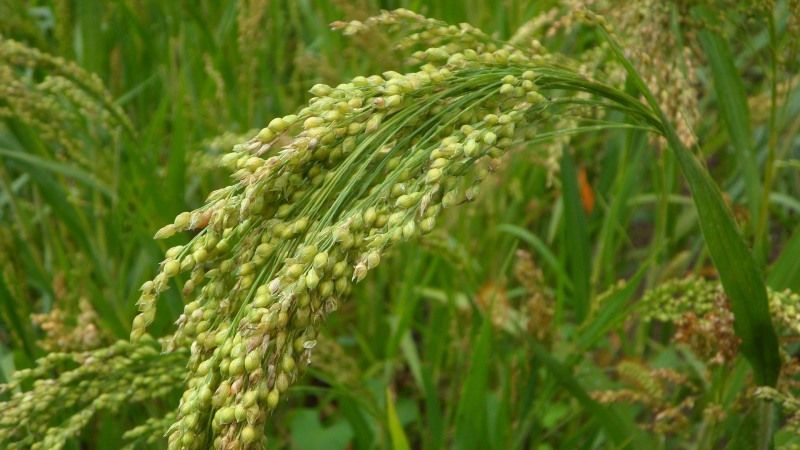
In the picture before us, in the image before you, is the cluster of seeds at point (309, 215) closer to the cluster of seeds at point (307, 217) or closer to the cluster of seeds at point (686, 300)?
the cluster of seeds at point (307, 217)

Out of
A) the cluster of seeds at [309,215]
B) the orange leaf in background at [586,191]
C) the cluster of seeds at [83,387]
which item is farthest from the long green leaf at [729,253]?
the orange leaf in background at [586,191]

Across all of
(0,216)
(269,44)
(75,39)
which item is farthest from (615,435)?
(75,39)

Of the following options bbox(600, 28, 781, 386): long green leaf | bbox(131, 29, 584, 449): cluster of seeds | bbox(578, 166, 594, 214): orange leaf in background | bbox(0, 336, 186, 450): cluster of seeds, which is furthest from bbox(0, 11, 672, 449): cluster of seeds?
bbox(578, 166, 594, 214): orange leaf in background

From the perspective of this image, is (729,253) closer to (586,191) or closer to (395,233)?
(395,233)

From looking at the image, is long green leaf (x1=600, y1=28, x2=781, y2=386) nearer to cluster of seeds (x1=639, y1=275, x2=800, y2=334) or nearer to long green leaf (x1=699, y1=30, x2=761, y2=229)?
Result: cluster of seeds (x1=639, y1=275, x2=800, y2=334)

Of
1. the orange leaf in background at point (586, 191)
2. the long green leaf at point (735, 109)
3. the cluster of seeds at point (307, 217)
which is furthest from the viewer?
the orange leaf in background at point (586, 191)

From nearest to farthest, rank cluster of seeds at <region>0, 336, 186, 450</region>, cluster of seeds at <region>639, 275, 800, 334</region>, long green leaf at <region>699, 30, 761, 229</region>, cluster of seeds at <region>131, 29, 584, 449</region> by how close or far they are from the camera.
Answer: cluster of seeds at <region>131, 29, 584, 449</region> < cluster of seeds at <region>0, 336, 186, 450</region> < cluster of seeds at <region>639, 275, 800, 334</region> < long green leaf at <region>699, 30, 761, 229</region>

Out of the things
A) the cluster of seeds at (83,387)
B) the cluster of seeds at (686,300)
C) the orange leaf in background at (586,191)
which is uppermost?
the cluster of seeds at (83,387)
